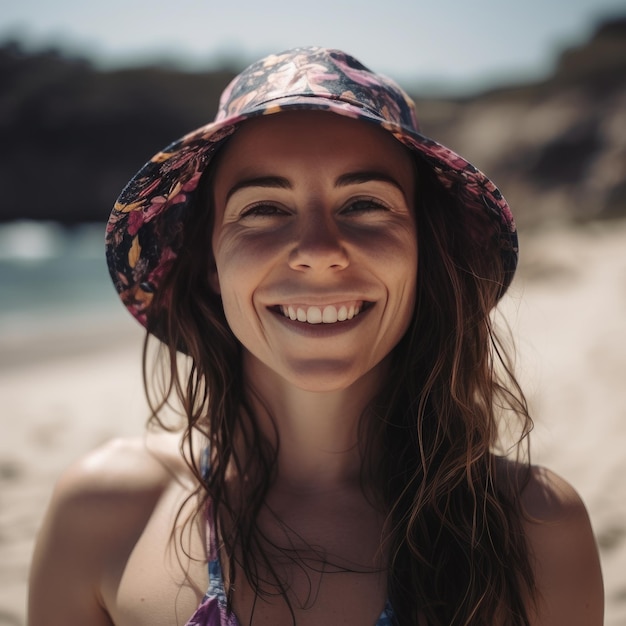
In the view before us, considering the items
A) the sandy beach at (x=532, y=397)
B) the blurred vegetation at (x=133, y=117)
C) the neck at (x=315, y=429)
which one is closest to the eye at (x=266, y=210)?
the neck at (x=315, y=429)

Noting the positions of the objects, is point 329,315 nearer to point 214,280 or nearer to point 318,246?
point 318,246

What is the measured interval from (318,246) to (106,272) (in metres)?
15.0

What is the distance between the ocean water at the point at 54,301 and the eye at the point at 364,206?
6.63 metres

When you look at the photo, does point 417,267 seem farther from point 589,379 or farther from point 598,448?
point 589,379

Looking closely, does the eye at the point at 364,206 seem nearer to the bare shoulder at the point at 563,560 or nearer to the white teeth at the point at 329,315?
the white teeth at the point at 329,315

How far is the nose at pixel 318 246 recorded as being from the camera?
1.40 metres

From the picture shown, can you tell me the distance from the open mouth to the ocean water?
6583mm

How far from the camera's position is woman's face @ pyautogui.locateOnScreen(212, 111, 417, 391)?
4.75 feet

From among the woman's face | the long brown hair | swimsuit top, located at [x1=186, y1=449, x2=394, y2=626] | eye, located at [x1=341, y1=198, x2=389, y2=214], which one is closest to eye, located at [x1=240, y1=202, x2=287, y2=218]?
the woman's face

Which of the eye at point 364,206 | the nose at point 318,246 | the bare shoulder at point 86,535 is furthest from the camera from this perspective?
the bare shoulder at point 86,535

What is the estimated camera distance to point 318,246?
140 cm

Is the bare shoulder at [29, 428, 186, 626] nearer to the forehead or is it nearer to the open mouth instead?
the open mouth

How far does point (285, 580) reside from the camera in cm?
150

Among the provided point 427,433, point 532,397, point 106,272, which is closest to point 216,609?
point 427,433
